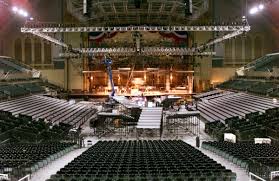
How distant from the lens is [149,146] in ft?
74.6

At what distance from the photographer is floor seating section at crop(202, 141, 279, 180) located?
50.9 feet

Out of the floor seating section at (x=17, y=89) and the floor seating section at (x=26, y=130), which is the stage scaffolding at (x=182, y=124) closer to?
the floor seating section at (x=26, y=130)

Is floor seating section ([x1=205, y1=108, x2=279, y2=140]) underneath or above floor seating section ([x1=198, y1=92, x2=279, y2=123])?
underneath

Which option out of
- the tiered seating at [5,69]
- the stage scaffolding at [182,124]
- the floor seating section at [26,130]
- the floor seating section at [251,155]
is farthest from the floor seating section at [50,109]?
the floor seating section at [251,155]

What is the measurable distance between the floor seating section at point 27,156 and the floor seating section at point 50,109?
9067 mm

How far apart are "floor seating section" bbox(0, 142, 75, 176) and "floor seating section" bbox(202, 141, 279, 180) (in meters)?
8.62

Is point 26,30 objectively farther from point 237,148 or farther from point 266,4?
point 266,4

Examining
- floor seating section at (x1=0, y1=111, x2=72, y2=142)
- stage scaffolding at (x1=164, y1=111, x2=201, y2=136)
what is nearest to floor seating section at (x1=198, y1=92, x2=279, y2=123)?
stage scaffolding at (x1=164, y1=111, x2=201, y2=136)

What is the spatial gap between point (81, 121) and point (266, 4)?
26.5 meters

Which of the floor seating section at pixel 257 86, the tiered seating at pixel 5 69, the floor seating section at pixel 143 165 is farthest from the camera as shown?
the tiered seating at pixel 5 69

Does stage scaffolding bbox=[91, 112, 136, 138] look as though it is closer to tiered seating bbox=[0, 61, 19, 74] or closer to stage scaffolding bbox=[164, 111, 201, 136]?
stage scaffolding bbox=[164, 111, 201, 136]

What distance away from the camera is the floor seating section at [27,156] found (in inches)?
637

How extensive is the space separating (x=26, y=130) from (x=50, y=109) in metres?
12.3

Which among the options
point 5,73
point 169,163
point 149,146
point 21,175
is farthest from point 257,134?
point 5,73
